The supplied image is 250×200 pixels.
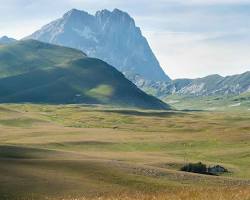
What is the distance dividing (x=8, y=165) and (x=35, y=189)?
945 cm

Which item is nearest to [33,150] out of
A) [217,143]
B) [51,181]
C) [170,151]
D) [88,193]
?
[51,181]

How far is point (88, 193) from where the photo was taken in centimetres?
4012

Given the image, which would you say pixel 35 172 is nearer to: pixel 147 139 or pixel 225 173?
pixel 225 173

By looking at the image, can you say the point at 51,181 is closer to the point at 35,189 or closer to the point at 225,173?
the point at 35,189

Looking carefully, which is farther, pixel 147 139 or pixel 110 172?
pixel 147 139

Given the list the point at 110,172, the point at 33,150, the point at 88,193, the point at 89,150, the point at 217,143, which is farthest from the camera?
the point at 217,143

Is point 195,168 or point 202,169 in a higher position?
point 195,168

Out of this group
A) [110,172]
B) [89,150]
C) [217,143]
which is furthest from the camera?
[217,143]

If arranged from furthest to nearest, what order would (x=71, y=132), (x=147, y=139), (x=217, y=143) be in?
(x=71, y=132) → (x=147, y=139) → (x=217, y=143)

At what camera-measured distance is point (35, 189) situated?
40.4m

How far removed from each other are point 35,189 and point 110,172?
12352mm

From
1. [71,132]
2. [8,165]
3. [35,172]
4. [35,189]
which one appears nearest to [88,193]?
[35,189]

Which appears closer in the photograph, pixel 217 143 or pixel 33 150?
pixel 33 150

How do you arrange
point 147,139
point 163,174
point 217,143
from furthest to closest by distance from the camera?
point 147,139, point 217,143, point 163,174
